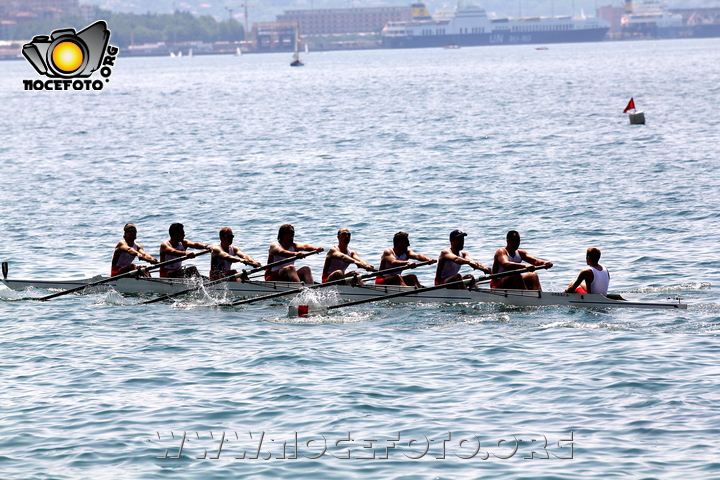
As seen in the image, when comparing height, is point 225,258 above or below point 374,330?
above

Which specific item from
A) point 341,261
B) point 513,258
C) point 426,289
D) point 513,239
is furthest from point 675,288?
point 341,261

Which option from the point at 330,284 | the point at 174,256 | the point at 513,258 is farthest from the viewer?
the point at 174,256

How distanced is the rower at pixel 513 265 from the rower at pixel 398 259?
1588mm

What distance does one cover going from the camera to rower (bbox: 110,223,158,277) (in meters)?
23.4

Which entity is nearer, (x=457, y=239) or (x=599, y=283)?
(x=599, y=283)

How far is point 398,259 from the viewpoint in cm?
2217

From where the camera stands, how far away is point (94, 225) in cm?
3338

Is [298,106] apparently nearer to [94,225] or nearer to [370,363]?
[94,225]

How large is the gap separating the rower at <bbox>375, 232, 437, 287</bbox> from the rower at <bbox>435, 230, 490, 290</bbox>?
35cm

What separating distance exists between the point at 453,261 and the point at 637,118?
45961 millimetres

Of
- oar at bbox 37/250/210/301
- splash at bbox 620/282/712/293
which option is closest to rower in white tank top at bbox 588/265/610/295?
splash at bbox 620/282/712/293

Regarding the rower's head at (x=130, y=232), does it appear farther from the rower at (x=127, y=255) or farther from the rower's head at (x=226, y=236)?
the rower's head at (x=226, y=236)

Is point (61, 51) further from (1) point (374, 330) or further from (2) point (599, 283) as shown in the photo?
(2) point (599, 283)

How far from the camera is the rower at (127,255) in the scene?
23359 mm
